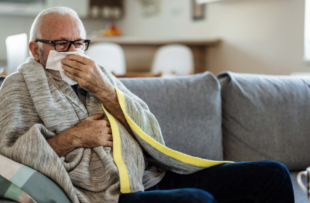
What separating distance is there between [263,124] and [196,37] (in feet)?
8.64

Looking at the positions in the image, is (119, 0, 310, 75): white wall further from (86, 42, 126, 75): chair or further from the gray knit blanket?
the gray knit blanket

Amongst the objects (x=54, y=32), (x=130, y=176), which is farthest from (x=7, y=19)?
(x=130, y=176)

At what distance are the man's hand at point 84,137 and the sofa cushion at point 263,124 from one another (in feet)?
2.27

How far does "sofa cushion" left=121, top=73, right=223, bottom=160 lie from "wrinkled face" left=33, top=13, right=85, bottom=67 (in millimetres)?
394

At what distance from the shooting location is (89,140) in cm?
109

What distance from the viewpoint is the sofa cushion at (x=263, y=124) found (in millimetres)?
1582

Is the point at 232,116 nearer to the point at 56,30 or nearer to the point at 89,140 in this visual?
the point at 89,140

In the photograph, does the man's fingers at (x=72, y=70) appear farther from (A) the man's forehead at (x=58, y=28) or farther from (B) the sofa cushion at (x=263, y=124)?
(B) the sofa cushion at (x=263, y=124)

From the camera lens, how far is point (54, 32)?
1170mm

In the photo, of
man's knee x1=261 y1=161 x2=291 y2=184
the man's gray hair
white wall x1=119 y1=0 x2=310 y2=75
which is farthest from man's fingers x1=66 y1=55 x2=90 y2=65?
white wall x1=119 y1=0 x2=310 y2=75

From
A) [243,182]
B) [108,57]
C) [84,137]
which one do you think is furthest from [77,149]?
[108,57]

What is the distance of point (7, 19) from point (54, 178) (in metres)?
5.36

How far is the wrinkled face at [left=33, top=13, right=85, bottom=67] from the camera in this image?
3.84ft

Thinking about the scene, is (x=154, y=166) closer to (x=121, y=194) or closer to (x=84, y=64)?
(x=121, y=194)
